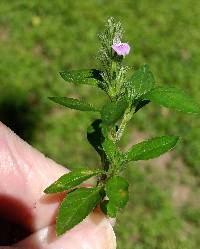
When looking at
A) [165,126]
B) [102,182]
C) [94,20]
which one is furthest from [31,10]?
[102,182]

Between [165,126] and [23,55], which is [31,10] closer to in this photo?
[23,55]

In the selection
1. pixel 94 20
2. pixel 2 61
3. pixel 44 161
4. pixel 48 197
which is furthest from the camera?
pixel 94 20

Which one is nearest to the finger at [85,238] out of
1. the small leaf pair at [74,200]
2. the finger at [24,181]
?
the finger at [24,181]

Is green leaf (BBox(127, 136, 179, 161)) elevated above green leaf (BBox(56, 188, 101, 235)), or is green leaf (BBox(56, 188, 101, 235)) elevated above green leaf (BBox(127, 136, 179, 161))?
green leaf (BBox(127, 136, 179, 161))

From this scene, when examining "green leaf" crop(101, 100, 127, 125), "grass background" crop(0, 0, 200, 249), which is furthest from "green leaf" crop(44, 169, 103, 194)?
"grass background" crop(0, 0, 200, 249)

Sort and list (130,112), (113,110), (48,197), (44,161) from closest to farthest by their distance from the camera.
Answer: (113,110) < (130,112) < (48,197) < (44,161)

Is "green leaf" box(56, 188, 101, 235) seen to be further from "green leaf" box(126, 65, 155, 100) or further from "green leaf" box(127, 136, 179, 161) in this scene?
"green leaf" box(126, 65, 155, 100)

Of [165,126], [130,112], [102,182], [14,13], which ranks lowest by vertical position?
[165,126]
